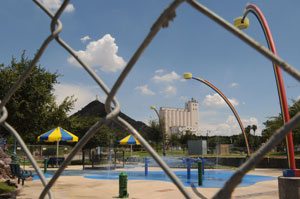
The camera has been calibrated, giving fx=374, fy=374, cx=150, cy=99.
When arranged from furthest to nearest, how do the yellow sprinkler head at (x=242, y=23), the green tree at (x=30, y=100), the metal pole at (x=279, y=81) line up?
the green tree at (x=30, y=100) < the yellow sprinkler head at (x=242, y=23) < the metal pole at (x=279, y=81)

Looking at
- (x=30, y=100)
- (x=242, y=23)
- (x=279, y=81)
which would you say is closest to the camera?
(x=279, y=81)

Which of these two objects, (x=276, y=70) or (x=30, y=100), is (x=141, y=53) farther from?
(x=30, y=100)

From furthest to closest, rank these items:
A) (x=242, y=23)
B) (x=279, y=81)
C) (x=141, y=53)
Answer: (x=242, y=23) < (x=279, y=81) < (x=141, y=53)

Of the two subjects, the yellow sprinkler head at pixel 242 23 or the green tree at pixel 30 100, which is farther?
the green tree at pixel 30 100

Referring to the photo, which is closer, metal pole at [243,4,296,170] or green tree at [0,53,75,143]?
metal pole at [243,4,296,170]

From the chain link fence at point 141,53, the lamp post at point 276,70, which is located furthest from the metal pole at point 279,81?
the chain link fence at point 141,53

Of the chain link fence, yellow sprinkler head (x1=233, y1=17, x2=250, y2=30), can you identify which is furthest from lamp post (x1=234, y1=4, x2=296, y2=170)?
the chain link fence

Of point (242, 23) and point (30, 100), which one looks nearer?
point (242, 23)

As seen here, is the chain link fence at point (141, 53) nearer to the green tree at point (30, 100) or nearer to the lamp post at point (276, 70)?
the lamp post at point (276, 70)

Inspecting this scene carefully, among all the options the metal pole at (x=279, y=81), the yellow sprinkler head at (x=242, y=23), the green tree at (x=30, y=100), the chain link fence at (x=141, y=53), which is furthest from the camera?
the green tree at (x=30, y=100)

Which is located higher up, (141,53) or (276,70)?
(276,70)

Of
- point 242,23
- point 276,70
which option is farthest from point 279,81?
point 242,23

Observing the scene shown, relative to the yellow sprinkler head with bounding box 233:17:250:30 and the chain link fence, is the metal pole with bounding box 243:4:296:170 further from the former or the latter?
the chain link fence

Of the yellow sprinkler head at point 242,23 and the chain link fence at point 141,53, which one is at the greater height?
the yellow sprinkler head at point 242,23
